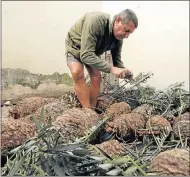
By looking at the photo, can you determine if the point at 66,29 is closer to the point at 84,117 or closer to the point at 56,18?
the point at 56,18

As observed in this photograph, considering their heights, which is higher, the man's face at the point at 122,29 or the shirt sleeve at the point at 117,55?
the man's face at the point at 122,29

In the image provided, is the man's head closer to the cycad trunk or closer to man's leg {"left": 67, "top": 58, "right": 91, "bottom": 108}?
man's leg {"left": 67, "top": 58, "right": 91, "bottom": 108}

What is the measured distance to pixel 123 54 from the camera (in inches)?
47.7

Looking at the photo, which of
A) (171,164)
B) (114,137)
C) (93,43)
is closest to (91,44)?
(93,43)

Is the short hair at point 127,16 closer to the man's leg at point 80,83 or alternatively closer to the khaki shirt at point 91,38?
the khaki shirt at point 91,38

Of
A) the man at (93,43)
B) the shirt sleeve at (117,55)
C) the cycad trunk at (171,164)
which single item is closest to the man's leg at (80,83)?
the man at (93,43)

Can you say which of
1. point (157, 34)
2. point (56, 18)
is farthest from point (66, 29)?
point (157, 34)

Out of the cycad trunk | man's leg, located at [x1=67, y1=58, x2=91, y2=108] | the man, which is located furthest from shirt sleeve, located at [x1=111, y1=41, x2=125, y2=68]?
the cycad trunk

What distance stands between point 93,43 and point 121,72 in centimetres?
13

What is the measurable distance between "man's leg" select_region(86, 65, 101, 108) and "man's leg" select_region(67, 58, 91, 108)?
0.05 ft

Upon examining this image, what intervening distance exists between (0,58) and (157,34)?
0.52 m

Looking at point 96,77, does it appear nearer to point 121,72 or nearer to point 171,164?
point 121,72

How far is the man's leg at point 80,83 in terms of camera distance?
1.17 metres

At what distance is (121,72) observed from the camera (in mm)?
1197
